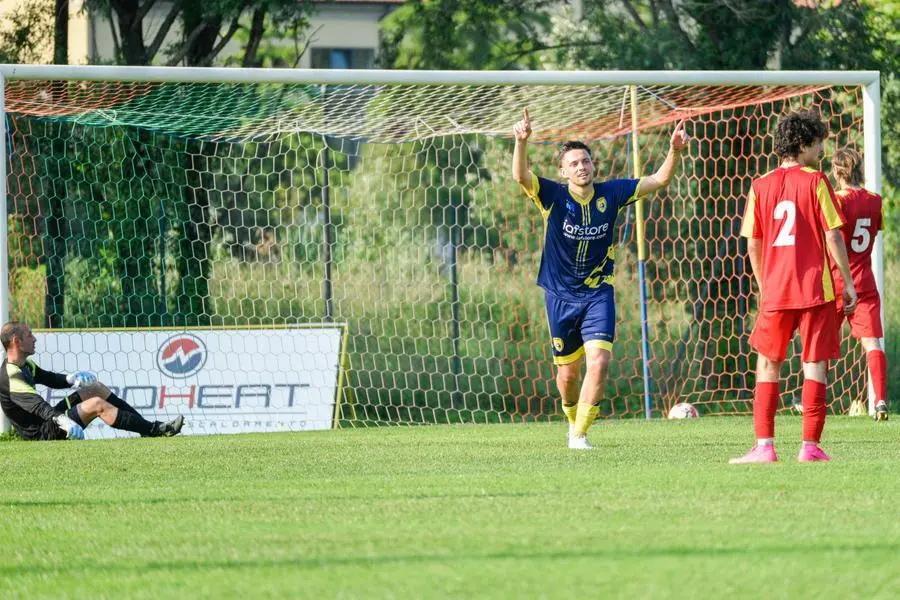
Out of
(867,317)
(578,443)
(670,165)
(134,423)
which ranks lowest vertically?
(134,423)

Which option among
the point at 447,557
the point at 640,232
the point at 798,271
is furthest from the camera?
the point at 640,232

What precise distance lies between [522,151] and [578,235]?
25.9 inches

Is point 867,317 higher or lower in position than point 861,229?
lower

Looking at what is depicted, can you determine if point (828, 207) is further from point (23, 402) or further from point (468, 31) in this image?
point (468, 31)

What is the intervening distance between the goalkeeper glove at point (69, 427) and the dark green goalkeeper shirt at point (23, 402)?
0.17ft

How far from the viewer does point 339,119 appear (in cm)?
1314

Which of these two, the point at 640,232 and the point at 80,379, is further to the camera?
the point at 640,232

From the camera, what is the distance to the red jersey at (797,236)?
686 centimetres

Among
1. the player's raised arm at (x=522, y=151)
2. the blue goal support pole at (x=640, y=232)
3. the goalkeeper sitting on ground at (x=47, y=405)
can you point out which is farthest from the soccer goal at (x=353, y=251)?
the player's raised arm at (x=522, y=151)

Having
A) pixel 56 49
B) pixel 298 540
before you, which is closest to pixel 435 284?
pixel 56 49

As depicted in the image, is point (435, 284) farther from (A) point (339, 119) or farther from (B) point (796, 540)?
(B) point (796, 540)

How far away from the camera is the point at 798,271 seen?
272 inches

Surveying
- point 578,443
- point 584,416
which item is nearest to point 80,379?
point 578,443

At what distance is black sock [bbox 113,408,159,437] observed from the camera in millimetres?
10383
